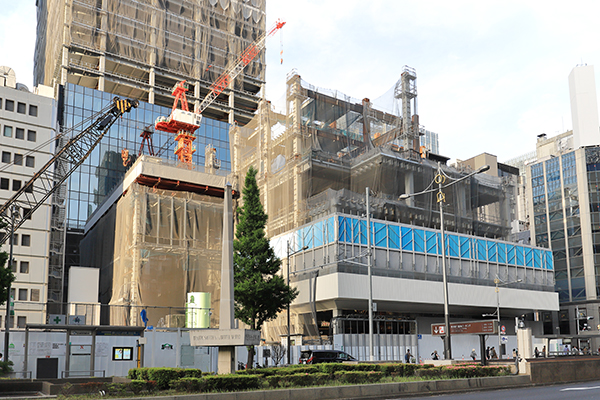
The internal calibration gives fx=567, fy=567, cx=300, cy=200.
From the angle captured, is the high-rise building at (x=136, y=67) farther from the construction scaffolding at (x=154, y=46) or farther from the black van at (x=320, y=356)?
the black van at (x=320, y=356)

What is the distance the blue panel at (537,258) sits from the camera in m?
70.8

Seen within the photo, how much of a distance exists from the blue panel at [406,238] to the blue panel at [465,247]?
734 centimetres

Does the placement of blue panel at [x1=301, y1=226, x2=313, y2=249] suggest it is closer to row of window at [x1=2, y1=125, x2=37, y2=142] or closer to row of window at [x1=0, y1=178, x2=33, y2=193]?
row of window at [x1=0, y1=178, x2=33, y2=193]

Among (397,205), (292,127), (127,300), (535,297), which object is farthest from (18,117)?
(535,297)

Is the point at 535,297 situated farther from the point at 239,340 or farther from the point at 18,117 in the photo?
the point at 18,117

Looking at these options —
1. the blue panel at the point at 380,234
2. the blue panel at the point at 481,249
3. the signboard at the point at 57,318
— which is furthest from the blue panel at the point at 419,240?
the signboard at the point at 57,318

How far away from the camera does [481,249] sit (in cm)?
6538

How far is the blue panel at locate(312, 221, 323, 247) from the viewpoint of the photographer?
55272mm

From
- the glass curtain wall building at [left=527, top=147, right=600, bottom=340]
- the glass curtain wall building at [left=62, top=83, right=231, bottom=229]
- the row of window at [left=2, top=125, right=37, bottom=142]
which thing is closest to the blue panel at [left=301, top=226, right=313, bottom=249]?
the row of window at [left=2, top=125, right=37, bottom=142]

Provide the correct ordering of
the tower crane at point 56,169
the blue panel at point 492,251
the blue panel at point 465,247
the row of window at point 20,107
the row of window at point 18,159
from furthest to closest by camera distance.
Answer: the blue panel at point 492,251
the blue panel at point 465,247
the row of window at point 20,107
the row of window at point 18,159
the tower crane at point 56,169

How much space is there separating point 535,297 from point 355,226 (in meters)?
28.1

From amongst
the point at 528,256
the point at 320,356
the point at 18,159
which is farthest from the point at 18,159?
the point at 528,256

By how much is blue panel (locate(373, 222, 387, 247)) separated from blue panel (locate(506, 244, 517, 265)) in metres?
19.2

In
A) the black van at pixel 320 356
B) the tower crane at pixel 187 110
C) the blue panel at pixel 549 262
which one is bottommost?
the black van at pixel 320 356
